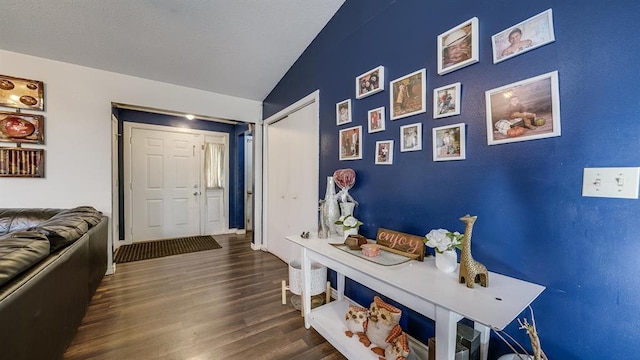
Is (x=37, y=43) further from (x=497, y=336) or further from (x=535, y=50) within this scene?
(x=497, y=336)

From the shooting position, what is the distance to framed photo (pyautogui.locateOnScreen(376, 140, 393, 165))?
Result: 5.70 feet

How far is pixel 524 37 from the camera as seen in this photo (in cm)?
111

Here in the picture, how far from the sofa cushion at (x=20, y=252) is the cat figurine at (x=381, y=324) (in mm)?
1637

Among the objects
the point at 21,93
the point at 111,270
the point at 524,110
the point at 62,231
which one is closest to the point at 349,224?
the point at 524,110

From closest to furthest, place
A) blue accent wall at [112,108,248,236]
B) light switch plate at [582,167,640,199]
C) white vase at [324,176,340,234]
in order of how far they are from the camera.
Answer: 1. light switch plate at [582,167,640,199]
2. white vase at [324,176,340,234]
3. blue accent wall at [112,108,248,236]

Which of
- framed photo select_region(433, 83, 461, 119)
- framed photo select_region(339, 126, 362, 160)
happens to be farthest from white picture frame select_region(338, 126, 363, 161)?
framed photo select_region(433, 83, 461, 119)

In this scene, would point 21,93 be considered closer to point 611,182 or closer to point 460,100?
point 460,100

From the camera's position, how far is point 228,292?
2357 millimetres

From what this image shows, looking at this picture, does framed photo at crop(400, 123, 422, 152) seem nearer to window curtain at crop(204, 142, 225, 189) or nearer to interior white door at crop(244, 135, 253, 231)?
interior white door at crop(244, 135, 253, 231)

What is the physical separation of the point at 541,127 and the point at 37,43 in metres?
4.02

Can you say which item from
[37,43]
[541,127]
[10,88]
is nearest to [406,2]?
[541,127]

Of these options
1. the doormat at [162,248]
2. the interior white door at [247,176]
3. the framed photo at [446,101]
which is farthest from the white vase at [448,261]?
the interior white door at [247,176]

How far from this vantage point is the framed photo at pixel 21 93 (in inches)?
94.0

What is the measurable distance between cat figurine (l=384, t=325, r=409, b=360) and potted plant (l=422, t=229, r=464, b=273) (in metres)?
0.43
